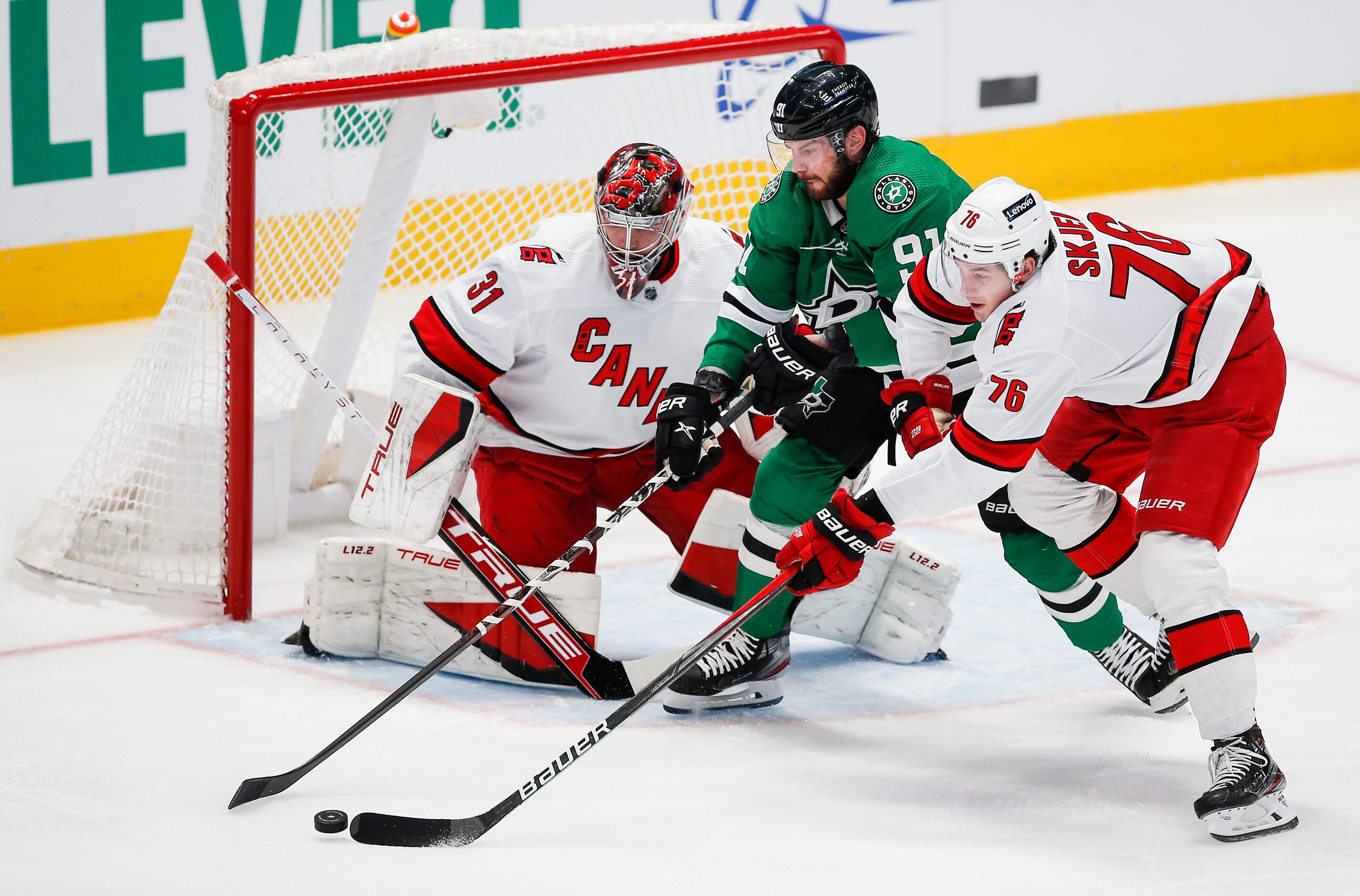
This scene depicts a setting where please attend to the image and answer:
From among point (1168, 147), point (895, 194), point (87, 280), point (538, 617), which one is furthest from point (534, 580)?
point (1168, 147)

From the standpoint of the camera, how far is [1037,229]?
2.65 meters

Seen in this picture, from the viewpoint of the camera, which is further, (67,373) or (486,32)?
(67,373)

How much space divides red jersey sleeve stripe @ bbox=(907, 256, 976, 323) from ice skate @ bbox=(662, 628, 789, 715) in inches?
28.4

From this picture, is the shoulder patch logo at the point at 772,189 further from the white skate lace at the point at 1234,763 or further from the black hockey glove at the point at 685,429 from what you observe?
the white skate lace at the point at 1234,763

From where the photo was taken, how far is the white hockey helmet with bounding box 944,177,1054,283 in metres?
2.64

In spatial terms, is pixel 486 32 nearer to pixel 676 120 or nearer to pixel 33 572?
pixel 676 120

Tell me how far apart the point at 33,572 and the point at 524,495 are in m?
1.22

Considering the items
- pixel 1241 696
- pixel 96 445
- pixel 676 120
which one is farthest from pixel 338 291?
pixel 1241 696

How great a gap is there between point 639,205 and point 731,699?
953mm

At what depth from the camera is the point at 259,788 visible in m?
2.82

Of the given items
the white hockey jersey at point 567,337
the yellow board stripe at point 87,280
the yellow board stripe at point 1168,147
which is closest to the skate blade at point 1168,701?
the white hockey jersey at point 567,337

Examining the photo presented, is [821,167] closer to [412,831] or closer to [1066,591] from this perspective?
[1066,591]

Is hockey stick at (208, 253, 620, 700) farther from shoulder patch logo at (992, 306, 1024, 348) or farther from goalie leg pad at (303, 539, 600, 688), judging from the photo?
shoulder patch logo at (992, 306, 1024, 348)

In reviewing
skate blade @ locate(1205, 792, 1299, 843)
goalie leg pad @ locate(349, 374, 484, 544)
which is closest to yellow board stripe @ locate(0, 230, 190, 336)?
goalie leg pad @ locate(349, 374, 484, 544)
